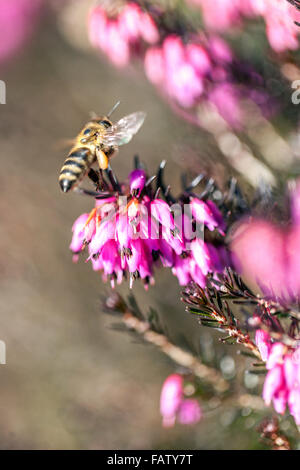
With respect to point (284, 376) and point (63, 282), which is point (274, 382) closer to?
point (284, 376)

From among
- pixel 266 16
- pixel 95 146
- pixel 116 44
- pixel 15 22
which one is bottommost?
pixel 95 146

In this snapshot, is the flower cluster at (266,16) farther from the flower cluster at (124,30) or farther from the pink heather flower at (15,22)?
the pink heather flower at (15,22)

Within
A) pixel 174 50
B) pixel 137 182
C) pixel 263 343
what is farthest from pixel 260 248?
pixel 174 50

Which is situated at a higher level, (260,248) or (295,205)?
(295,205)

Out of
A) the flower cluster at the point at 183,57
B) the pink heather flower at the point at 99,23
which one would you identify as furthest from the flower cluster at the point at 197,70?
the pink heather flower at the point at 99,23

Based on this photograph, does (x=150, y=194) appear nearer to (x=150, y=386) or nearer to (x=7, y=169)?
(x=150, y=386)
